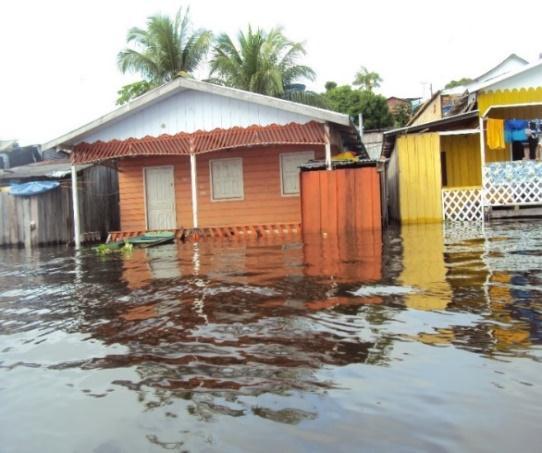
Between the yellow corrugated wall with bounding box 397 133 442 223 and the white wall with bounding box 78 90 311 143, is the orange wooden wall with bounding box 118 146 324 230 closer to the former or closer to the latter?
the white wall with bounding box 78 90 311 143

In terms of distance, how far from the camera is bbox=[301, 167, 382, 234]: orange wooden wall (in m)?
12.8

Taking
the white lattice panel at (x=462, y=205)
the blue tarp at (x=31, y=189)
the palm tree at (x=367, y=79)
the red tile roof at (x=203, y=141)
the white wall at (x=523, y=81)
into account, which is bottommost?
the white lattice panel at (x=462, y=205)

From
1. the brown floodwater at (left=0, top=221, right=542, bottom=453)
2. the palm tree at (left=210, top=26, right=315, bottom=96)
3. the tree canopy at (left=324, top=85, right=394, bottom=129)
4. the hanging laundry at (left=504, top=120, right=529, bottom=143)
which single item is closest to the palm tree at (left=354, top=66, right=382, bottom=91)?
the tree canopy at (left=324, top=85, right=394, bottom=129)

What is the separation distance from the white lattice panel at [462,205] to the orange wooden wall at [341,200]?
382cm

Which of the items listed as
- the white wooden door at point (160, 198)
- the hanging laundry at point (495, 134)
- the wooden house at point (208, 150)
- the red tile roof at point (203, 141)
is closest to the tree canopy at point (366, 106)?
the wooden house at point (208, 150)

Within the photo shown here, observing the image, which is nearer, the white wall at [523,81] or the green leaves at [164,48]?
the white wall at [523,81]

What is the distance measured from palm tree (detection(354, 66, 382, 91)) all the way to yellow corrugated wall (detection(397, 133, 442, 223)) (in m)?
37.4

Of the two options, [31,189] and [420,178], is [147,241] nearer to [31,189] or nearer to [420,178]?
[31,189]

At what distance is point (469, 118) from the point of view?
1731 cm

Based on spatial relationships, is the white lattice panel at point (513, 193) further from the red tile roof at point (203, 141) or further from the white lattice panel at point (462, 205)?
the red tile roof at point (203, 141)

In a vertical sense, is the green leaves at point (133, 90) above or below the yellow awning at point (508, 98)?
above

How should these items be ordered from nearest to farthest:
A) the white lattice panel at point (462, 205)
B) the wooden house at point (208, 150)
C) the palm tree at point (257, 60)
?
the wooden house at point (208, 150), the white lattice panel at point (462, 205), the palm tree at point (257, 60)

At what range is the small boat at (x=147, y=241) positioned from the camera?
12.8 m

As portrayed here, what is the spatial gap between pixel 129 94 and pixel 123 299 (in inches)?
1096
